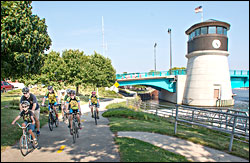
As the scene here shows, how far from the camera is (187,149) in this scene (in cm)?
611

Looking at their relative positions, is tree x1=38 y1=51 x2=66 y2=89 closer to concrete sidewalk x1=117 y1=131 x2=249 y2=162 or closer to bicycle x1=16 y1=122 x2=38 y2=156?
concrete sidewalk x1=117 y1=131 x2=249 y2=162

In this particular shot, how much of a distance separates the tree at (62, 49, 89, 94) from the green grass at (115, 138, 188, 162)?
24085 mm

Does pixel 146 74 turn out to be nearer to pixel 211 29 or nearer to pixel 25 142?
pixel 211 29

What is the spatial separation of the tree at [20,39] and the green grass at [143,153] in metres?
5.12

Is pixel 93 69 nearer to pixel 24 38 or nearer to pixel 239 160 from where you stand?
pixel 24 38

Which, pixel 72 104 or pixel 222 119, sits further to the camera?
pixel 222 119

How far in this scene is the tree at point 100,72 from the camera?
29984 millimetres

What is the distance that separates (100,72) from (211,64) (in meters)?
24.1

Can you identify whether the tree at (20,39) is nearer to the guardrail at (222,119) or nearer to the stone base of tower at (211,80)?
the guardrail at (222,119)

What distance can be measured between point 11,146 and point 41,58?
3.88 metres

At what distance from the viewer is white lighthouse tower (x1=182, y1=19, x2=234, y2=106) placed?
1465 inches

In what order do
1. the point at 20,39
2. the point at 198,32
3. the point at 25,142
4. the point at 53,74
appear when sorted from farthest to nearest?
the point at 198,32
the point at 53,74
the point at 20,39
the point at 25,142

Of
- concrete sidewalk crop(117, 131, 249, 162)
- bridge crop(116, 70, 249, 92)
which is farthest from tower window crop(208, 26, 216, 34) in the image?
concrete sidewalk crop(117, 131, 249, 162)

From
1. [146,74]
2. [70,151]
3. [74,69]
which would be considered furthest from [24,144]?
[146,74]
